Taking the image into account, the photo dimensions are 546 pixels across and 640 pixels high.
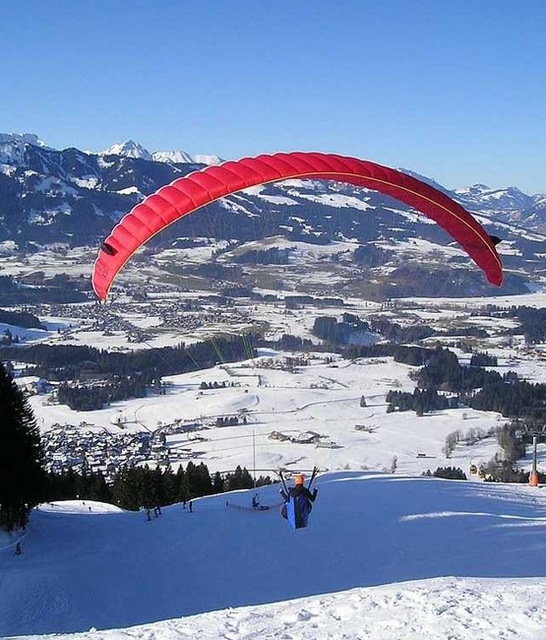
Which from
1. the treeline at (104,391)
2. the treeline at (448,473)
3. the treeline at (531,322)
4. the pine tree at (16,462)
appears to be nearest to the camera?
the pine tree at (16,462)

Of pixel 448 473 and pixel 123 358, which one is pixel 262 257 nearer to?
pixel 123 358

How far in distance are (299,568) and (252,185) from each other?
1016cm

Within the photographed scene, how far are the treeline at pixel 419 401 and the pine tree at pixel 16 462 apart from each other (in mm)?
38517

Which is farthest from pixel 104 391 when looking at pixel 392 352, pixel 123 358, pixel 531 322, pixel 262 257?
pixel 262 257

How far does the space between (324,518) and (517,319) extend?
313 ft

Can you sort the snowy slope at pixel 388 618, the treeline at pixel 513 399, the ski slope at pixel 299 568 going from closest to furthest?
the snowy slope at pixel 388 618, the ski slope at pixel 299 568, the treeline at pixel 513 399

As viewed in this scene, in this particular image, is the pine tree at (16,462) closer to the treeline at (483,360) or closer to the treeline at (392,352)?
the treeline at (483,360)

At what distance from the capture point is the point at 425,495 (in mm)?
24312

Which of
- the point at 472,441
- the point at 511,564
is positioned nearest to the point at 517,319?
the point at 472,441

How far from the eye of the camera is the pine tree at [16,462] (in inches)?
809

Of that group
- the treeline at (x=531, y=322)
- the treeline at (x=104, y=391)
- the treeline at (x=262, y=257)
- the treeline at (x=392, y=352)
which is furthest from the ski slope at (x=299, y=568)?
the treeline at (x=262, y=257)

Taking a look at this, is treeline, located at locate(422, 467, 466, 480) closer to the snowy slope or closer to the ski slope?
the ski slope

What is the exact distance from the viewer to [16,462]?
21109 mm

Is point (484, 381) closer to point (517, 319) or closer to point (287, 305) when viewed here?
point (517, 319)
